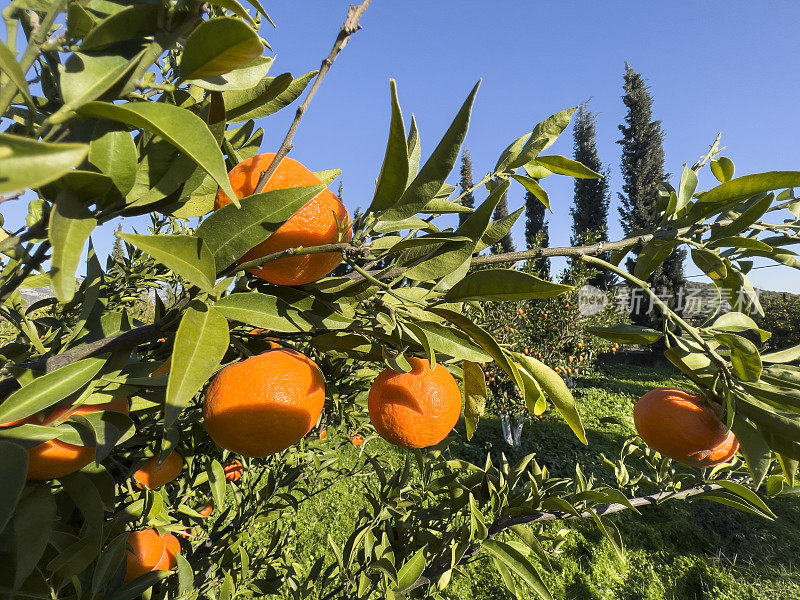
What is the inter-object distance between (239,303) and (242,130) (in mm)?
222

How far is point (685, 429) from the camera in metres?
0.64

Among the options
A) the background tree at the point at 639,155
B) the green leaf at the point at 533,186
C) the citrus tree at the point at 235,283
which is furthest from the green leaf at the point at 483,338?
the background tree at the point at 639,155

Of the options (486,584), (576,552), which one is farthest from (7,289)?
(576,552)

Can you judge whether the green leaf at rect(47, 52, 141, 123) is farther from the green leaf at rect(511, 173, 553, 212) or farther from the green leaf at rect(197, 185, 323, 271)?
the green leaf at rect(511, 173, 553, 212)

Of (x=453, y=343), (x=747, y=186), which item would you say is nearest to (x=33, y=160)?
(x=453, y=343)

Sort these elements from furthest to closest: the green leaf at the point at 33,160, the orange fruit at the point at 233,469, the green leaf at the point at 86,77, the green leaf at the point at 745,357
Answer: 1. the orange fruit at the point at 233,469
2. the green leaf at the point at 745,357
3. the green leaf at the point at 86,77
4. the green leaf at the point at 33,160

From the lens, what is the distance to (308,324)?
0.41 meters

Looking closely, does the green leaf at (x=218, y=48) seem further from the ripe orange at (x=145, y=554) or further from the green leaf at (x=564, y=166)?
the ripe orange at (x=145, y=554)

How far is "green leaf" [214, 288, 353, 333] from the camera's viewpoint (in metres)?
A: 0.38

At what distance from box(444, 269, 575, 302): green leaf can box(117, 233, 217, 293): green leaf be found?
210mm

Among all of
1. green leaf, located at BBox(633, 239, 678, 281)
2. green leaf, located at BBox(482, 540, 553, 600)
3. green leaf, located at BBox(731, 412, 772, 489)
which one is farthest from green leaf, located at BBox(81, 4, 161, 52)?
green leaf, located at BBox(482, 540, 553, 600)

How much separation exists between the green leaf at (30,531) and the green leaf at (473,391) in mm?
407

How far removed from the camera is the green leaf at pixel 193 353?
28cm

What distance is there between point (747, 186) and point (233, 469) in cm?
115
